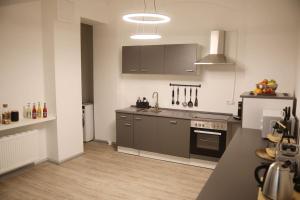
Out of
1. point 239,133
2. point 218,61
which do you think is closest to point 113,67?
point 218,61

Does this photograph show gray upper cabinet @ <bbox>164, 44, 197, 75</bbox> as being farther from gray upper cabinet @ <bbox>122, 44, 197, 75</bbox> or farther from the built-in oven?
the built-in oven

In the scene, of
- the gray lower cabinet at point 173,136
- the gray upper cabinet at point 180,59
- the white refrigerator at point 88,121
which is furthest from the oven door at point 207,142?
the white refrigerator at point 88,121

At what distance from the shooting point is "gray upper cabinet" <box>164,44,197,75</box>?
14.5 ft

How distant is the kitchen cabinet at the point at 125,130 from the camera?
4.82 m

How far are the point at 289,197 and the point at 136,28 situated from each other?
4.32 m

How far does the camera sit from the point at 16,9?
3814 millimetres

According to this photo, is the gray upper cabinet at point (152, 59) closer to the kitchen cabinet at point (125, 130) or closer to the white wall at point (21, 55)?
the kitchen cabinet at point (125, 130)

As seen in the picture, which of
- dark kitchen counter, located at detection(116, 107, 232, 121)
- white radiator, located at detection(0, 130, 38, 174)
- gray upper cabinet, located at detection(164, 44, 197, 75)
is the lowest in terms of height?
white radiator, located at detection(0, 130, 38, 174)

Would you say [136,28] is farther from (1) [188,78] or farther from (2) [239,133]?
(2) [239,133]

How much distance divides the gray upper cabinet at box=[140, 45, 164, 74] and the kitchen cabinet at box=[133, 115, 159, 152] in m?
0.91

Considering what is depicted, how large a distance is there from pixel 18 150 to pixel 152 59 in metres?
2.73

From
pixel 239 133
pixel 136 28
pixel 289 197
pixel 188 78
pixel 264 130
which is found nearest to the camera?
pixel 289 197

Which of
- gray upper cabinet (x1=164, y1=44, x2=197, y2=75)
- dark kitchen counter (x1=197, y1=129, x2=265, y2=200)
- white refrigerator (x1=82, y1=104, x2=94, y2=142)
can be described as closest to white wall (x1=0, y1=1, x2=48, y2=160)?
white refrigerator (x1=82, y1=104, x2=94, y2=142)

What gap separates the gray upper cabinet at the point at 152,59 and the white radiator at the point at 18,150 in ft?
7.38
